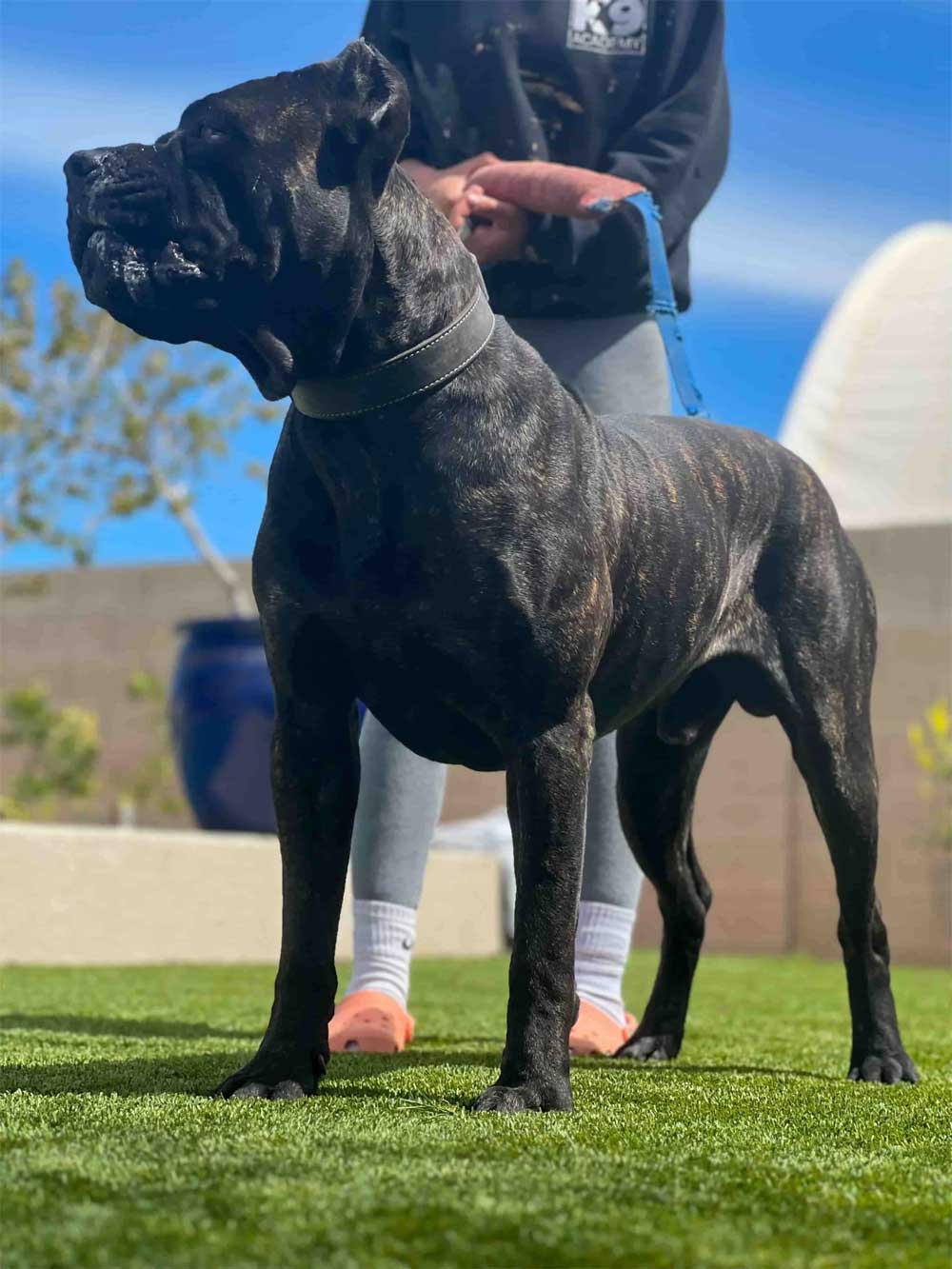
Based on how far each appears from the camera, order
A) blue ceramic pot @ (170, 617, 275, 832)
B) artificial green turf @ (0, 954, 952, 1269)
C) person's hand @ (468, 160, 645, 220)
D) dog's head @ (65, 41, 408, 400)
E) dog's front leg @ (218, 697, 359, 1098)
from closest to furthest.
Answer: artificial green turf @ (0, 954, 952, 1269) < dog's head @ (65, 41, 408, 400) < dog's front leg @ (218, 697, 359, 1098) < person's hand @ (468, 160, 645, 220) < blue ceramic pot @ (170, 617, 275, 832)

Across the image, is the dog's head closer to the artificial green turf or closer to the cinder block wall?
the artificial green turf

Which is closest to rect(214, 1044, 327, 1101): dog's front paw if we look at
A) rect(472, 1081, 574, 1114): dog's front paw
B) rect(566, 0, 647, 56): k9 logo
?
rect(472, 1081, 574, 1114): dog's front paw

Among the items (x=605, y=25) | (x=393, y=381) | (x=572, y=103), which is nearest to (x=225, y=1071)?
(x=393, y=381)

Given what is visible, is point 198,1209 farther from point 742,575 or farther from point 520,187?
point 520,187

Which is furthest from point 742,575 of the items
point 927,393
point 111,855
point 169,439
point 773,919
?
point 927,393

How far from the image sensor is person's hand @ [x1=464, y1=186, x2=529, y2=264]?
2811 millimetres

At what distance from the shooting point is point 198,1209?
1344 millimetres

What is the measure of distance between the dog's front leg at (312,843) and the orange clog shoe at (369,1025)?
0.60m

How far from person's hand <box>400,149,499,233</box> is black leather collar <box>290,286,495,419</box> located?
71cm

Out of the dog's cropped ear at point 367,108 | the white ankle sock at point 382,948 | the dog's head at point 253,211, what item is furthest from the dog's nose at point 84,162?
the white ankle sock at point 382,948

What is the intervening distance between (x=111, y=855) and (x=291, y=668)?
4040mm

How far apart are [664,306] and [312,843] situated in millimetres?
1255

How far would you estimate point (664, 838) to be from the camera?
9.57ft

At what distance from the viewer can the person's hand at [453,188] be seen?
278 centimetres
